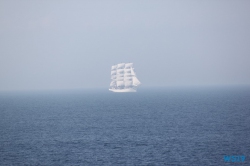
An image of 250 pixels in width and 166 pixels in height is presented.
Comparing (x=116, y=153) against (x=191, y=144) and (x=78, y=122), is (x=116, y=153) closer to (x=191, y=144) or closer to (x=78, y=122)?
(x=191, y=144)

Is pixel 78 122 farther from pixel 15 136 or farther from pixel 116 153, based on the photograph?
pixel 116 153

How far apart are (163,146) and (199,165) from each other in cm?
1090

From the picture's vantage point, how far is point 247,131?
62812mm

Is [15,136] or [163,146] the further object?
[15,136]

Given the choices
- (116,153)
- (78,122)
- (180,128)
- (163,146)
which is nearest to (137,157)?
(116,153)

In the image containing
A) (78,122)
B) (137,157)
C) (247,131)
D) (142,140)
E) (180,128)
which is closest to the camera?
(137,157)

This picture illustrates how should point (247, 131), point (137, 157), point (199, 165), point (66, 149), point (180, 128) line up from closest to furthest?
point (199, 165)
point (137, 157)
point (66, 149)
point (247, 131)
point (180, 128)

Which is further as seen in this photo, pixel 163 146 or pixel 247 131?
pixel 247 131

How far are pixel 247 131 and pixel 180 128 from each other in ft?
43.4

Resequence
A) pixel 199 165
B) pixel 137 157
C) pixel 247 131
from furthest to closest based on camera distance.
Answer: pixel 247 131 < pixel 137 157 < pixel 199 165

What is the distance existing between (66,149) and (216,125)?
3542cm

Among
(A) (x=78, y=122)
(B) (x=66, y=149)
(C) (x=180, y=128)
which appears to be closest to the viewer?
(B) (x=66, y=149)

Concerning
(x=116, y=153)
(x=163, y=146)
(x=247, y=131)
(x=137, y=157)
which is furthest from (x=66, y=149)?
(x=247, y=131)

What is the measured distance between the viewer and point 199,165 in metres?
41.7
